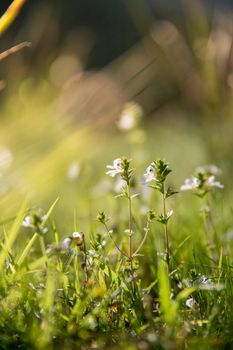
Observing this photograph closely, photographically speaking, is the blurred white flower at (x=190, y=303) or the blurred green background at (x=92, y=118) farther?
the blurred green background at (x=92, y=118)

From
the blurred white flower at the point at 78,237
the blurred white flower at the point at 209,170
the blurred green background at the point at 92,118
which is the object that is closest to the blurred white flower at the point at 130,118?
the blurred green background at the point at 92,118

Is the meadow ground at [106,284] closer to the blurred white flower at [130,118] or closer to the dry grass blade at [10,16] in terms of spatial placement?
the dry grass blade at [10,16]

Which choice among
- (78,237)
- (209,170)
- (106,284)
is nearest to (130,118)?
(209,170)

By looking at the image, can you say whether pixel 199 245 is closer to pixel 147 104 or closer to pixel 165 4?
pixel 147 104

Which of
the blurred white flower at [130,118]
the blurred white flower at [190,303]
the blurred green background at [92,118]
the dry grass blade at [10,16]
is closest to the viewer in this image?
the blurred white flower at [190,303]

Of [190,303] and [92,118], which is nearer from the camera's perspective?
[190,303]

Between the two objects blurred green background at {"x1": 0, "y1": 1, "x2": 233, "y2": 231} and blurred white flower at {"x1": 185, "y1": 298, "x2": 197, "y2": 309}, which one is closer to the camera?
blurred white flower at {"x1": 185, "y1": 298, "x2": 197, "y2": 309}

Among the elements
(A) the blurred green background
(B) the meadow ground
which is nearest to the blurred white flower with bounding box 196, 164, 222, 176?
(B) the meadow ground

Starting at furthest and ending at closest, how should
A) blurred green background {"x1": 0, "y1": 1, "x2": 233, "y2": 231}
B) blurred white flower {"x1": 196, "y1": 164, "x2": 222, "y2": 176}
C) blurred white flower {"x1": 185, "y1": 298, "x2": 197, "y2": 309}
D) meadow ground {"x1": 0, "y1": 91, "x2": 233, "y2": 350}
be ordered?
1. blurred green background {"x1": 0, "y1": 1, "x2": 233, "y2": 231}
2. blurred white flower {"x1": 196, "y1": 164, "x2": 222, "y2": 176}
3. blurred white flower {"x1": 185, "y1": 298, "x2": 197, "y2": 309}
4. meadow ground {"x1": 0, "y1": 91, "x2": 233, "y2": 350}

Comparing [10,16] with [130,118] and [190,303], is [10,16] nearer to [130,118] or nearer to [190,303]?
[190,303]

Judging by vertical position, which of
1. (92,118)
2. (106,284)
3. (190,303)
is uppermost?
(92,118)

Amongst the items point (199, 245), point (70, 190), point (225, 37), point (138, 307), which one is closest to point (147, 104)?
point (70, 190)

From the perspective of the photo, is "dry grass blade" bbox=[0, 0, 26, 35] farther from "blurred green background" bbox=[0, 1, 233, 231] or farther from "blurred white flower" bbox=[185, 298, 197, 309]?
"blurred white flower" bbox=[185, 298, 197, 309]
